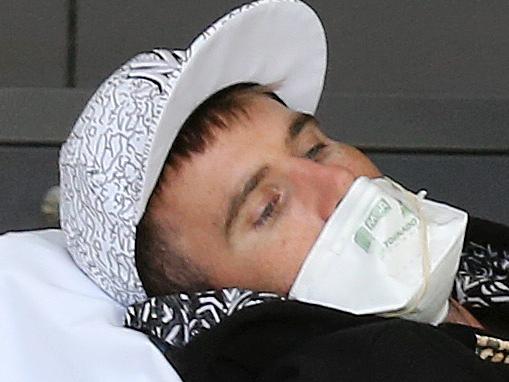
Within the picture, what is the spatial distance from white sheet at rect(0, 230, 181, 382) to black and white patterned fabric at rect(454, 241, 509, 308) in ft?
1.33

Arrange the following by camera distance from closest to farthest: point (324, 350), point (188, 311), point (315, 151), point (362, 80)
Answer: point (324, 350), point (188, 311), point (315, 151), point (362, 80)

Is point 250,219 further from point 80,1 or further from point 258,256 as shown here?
point 80,1

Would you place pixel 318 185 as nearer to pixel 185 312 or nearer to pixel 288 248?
pixel 288 248

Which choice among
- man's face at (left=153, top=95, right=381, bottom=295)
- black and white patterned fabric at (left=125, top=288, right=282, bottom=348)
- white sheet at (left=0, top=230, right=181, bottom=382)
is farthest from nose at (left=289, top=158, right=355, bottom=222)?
white sheet at (left=0, top=230, right=181, bottom=382)

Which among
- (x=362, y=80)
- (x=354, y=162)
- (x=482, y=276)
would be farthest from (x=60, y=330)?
(x=362, y=80)

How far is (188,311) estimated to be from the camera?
116 centimetres

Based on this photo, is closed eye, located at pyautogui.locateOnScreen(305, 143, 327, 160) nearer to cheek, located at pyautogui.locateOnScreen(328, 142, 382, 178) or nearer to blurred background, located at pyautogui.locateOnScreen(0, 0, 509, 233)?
cheek, located at pyautogui.locateOnScreen(328, 142, 382, 178)

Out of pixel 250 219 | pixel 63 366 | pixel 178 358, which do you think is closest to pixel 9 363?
pixel 63 366

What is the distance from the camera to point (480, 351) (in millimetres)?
1175

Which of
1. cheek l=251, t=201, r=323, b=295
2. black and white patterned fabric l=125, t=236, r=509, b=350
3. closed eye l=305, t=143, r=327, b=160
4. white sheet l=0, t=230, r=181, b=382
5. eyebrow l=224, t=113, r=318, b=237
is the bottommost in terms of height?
white sheet l=0, t=230, r=181, b=382

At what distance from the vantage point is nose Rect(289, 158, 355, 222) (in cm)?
121

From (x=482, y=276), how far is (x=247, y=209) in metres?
0.34

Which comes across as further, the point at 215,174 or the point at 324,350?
the point at 215,174

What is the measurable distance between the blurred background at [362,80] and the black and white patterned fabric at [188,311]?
563 millimetres
